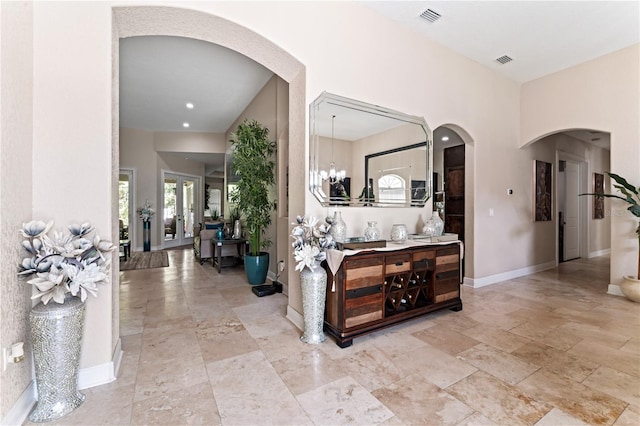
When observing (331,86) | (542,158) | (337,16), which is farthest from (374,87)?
(542,158)

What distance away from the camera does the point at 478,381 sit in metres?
1.99

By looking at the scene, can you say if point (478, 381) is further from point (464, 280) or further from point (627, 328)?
point (464, 280)

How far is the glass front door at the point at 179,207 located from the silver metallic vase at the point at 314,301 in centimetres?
760

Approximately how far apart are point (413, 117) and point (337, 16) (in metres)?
1.47

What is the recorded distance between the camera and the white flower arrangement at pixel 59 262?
159 centimetres

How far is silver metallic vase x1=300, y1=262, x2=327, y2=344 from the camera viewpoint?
8.26 ft

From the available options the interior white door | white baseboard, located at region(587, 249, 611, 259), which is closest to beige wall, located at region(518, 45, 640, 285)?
the interior white door

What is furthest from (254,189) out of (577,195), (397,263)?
(577,195)

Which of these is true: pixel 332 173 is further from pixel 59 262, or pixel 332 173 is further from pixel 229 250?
pixel 229 250

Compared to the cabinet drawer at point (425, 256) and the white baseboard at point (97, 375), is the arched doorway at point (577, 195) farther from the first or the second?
the white baseboard at point (97, 375)

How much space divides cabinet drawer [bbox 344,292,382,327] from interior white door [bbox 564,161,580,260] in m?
6.64

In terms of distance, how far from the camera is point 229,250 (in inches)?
220

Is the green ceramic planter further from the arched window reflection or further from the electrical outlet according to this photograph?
the electrical outlet

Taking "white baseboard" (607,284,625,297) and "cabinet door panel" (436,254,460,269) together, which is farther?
"white baseboard" (607,284,625,297)
